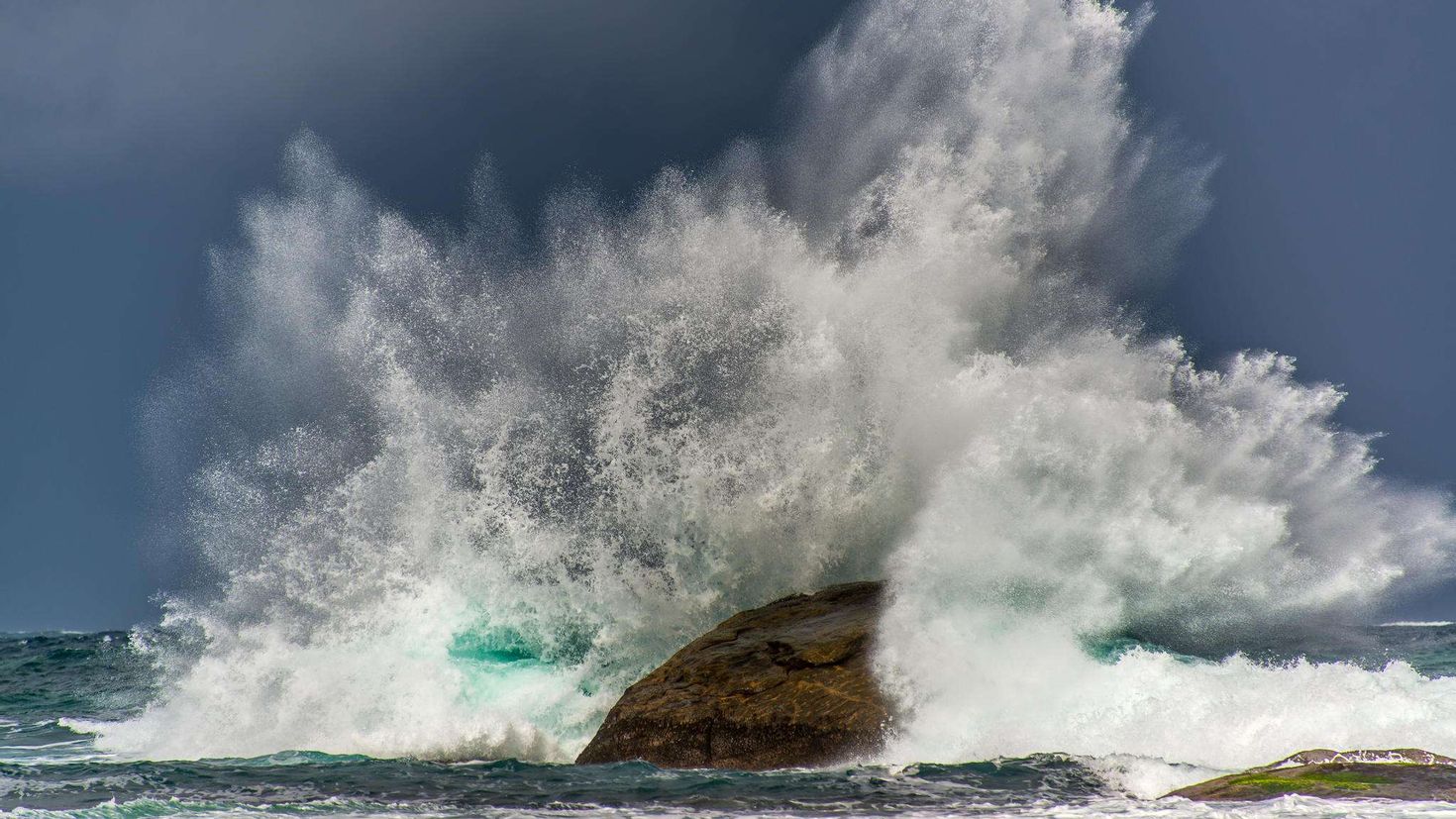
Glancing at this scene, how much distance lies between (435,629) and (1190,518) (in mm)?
7872

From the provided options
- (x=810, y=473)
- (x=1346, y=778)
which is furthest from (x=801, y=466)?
(x=1346, y=778)

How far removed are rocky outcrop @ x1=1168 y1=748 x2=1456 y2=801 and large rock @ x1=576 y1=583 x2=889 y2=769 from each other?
8.52ft

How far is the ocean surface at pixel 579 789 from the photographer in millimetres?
5770

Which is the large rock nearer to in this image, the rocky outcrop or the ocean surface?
the ocean surface

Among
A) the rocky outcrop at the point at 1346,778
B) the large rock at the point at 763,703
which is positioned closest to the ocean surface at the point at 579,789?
the rocky outcrop at the point at 1346,778

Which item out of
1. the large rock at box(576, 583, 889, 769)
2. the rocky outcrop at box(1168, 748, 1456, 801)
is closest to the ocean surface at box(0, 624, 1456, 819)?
the rocky outcrop at box(1168, 748, 1456, 801)

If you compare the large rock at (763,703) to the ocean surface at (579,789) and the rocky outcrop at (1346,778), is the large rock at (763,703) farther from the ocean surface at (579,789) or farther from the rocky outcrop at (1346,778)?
the rocky outcrop at (1346,778)

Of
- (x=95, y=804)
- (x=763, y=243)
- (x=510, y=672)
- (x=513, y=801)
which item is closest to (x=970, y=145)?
(x=763, y=243)

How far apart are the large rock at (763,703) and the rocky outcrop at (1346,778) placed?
8.52 feet

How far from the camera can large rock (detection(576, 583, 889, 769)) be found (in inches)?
301

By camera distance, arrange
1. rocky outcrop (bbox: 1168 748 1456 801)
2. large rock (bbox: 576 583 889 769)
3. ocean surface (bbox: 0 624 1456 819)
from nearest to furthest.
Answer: rocky outcrop (bbox: 1168 748 1456 801) → ocean surface (bbox: 0 624 1456 819) → large rock (bbox: 576 583 889 769)

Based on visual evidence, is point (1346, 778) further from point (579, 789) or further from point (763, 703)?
point (579, 789)

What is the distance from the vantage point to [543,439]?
12.2 meters

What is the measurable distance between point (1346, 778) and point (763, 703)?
3944 millimetres
